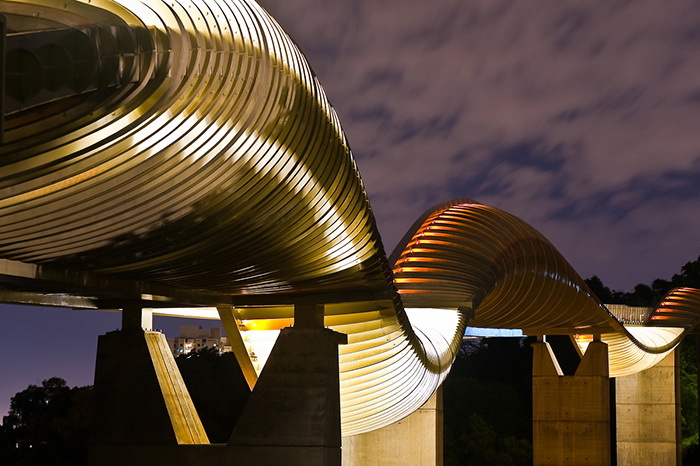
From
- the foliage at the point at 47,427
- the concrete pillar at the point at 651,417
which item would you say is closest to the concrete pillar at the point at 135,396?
the foliage at the point at 47,427

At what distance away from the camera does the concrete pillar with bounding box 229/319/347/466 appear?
12.8m

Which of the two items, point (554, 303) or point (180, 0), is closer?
point (180, 0)

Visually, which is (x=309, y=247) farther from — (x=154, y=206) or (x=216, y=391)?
(x=216, y=391)

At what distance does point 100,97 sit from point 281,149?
2169mm

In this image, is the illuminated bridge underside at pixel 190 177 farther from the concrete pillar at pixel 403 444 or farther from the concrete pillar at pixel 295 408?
the concrete pillar at pixel 403 444

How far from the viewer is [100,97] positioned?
19.4 feet

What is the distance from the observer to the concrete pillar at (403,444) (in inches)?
958

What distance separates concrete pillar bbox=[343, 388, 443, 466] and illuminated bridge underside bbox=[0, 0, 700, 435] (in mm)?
8656

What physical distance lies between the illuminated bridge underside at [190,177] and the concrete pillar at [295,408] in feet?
2.36

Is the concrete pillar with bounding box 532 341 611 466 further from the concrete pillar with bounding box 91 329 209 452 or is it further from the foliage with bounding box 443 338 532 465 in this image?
the concrete pillar with bounding box 91 329 209 452

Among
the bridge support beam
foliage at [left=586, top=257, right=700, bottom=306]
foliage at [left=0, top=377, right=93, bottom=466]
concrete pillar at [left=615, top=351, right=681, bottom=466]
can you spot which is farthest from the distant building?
the bridge support beam

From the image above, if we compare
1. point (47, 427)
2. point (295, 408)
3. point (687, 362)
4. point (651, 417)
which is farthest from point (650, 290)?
point (295, 408)

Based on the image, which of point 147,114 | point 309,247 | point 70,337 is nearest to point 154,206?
point 147,114

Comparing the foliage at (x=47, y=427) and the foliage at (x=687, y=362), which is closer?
the foliage at (x=47, y=427)
